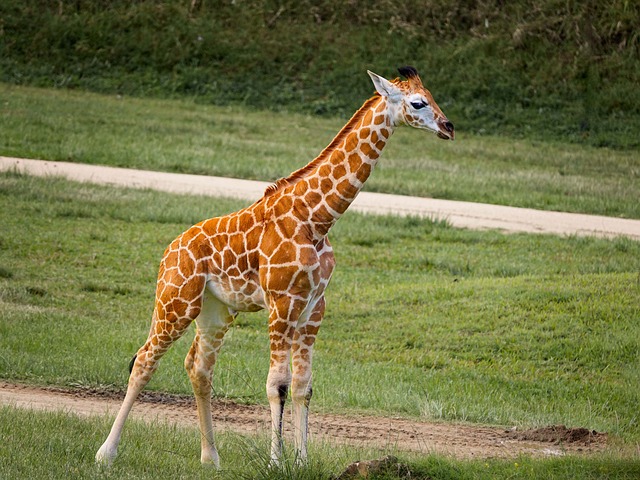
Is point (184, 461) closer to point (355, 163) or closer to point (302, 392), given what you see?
point (302, 392)

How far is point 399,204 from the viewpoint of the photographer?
1866 cm

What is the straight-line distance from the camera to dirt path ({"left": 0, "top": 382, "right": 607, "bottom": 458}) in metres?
8.57

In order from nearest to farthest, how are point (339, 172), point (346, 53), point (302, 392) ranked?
point (302, 392) < point (339, 172) < point (346, 53)

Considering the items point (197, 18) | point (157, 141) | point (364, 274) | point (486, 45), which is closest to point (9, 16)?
point (197, 18)

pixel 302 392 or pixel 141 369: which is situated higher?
pixel 302 392

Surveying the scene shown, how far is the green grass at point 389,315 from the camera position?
404 inches

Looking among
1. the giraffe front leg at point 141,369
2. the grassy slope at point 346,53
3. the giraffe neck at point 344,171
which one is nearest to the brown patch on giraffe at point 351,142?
the giraffe neck at point 344,171

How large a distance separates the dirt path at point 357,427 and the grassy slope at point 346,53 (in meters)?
18.4

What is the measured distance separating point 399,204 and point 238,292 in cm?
1160

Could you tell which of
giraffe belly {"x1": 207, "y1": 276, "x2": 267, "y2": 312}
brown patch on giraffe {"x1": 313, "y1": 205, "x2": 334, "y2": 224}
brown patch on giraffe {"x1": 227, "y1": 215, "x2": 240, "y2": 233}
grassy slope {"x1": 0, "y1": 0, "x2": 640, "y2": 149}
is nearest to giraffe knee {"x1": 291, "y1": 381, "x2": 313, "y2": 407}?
giraffe belly {"x1": 207, "y1": 276, "x2": 267, "y2": 312}

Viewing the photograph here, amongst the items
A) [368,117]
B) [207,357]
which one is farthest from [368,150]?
[207,357]

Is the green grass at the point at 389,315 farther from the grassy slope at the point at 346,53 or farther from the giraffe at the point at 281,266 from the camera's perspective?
the grassy slope at the point at 346,53

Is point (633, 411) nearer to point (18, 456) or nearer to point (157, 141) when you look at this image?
point (18, 456)

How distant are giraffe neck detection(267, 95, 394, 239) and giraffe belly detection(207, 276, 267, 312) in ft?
1.81
